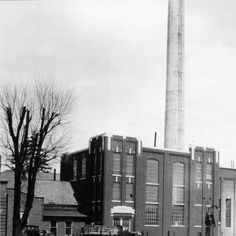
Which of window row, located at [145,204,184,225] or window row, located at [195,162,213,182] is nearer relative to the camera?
window row, located at [145,204,184,225]

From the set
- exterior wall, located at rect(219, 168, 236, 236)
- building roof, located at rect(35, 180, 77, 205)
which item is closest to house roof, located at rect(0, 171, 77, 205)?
building roof, located at rect(35, 180, 77, 205)

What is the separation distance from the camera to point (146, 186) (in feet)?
192

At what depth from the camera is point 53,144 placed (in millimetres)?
34344

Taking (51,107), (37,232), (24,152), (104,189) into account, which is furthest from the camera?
(104,189)

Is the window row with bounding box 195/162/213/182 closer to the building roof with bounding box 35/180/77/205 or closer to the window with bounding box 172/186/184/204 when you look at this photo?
the window with bounding box 172/186/184/204

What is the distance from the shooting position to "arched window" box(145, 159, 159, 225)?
191 ft

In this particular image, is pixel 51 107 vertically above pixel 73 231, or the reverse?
pixel 51 107

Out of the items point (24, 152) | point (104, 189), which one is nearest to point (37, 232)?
point (104, 189)

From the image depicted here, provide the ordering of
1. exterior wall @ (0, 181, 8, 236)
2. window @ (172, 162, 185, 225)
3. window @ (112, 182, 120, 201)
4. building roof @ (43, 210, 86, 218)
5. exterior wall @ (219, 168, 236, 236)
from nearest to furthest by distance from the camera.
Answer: exterior wall @ (0, 181, 8, 236), building roof @ (43, 210, 86, 218), window @ (112, 182, 120, 201), window @ (172, 162, 185, 225), exterior wall @ (219, 168, 236, 236)

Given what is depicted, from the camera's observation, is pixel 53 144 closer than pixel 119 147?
Yes

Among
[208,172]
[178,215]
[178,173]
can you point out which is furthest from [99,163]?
[208,172]

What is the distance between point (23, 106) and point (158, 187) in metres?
30.7

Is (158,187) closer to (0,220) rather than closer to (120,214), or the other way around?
(120,214)

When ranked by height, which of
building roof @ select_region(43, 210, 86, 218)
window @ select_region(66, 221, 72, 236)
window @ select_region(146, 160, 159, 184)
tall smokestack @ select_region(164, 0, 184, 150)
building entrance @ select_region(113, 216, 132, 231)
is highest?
tall smokestack @ select_region(164, 0, 184, 150)
